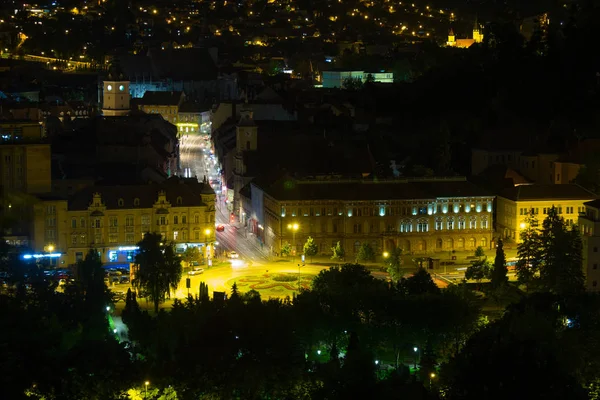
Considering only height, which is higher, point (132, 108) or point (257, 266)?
point (132, 108)

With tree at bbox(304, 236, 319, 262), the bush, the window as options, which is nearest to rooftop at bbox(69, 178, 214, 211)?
the window

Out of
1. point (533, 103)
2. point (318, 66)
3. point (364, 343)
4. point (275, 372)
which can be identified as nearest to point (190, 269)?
point (364, 343)

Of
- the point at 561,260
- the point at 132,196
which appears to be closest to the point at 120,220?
the point at 132,196

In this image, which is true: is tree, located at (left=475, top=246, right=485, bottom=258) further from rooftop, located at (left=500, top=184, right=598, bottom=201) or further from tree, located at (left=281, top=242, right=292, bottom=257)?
tree, located at (left=281, top=242, right=292, bottom=257)

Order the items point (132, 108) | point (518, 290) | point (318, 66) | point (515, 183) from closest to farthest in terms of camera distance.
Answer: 1. point (518, 290)
2. point (515, 183)
3. point (132, 108)
4. point (318, 66)

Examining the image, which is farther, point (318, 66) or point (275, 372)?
point (318, 66)

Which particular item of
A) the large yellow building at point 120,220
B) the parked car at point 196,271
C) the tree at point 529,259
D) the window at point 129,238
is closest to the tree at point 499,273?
the tree at point 529,259

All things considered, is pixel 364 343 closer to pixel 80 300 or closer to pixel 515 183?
pixel 80 300
